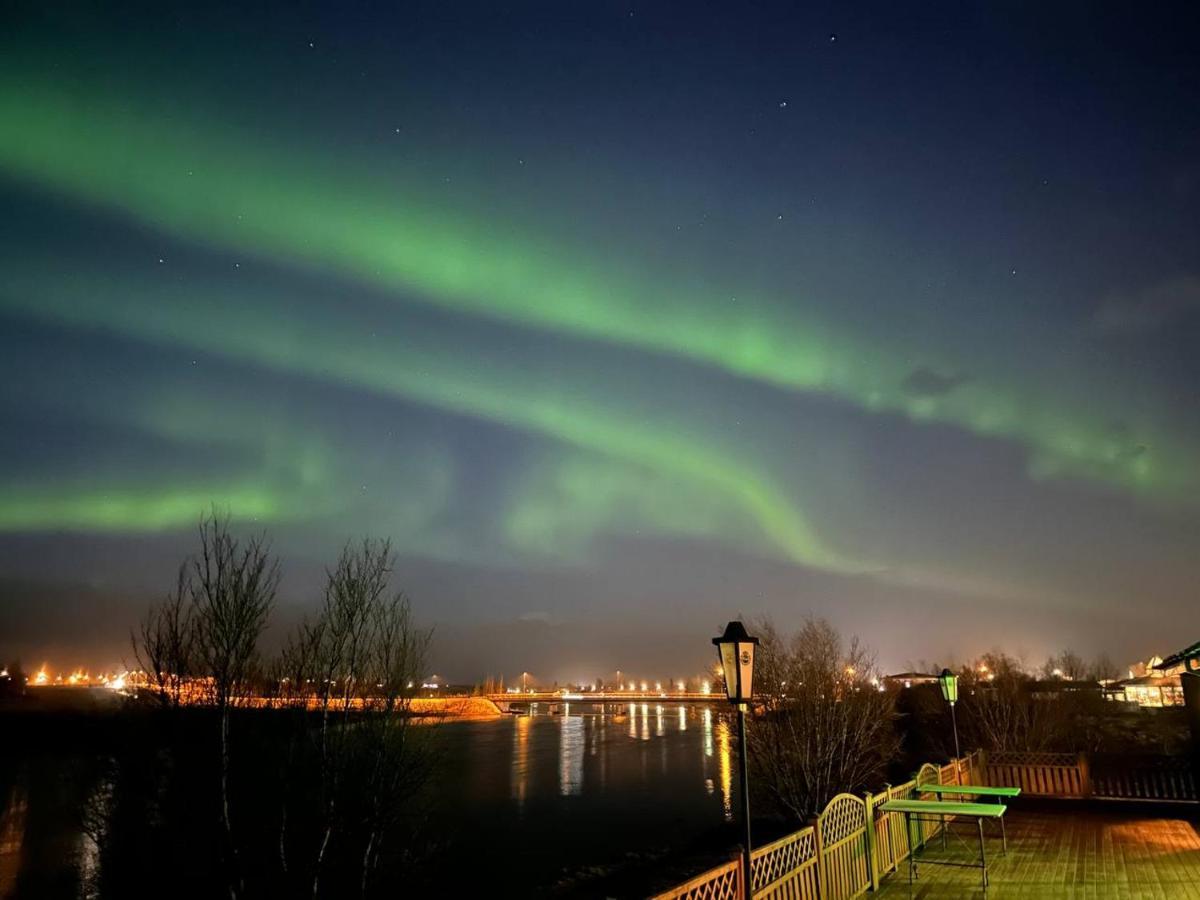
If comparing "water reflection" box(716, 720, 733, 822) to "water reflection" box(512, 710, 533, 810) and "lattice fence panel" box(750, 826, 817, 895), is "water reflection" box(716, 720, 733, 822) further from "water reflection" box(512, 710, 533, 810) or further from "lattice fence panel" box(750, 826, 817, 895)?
"lattice fence panel" box(750, 826, 817, 895)

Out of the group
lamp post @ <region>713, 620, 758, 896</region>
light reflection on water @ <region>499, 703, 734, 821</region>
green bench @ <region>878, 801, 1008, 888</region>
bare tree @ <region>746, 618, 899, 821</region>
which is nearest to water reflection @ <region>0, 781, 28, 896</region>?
light reflection on water @ <region>499, 703, 734, 821</region>

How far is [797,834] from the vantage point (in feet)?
29.7

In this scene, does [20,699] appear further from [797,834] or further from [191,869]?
[797,834]

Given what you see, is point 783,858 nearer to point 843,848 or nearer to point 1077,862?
point 843,848

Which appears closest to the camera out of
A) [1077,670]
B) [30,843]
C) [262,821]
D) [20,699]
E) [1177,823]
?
[1177,823]

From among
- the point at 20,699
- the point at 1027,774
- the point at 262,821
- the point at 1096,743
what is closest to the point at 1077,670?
the point at 1096,743

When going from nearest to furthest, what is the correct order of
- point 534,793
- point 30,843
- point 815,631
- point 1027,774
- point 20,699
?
point 1027,774
point 815,631
point 30,843
point 534,793
point 20,699

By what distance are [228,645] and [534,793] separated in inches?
1732

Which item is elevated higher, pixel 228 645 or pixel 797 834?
pixel 228 645

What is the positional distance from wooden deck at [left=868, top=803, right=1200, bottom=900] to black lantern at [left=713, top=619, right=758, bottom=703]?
5.43 metres

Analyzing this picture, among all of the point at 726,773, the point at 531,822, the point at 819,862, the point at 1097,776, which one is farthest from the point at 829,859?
the point at 726,773

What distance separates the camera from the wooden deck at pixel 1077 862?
1092cm

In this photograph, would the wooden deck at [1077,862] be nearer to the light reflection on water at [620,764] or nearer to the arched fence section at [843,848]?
the arched fence section at [843,848]

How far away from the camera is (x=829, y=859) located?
9.74 meters
